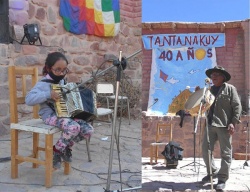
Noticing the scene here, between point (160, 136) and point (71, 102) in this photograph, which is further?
point (71, 102)

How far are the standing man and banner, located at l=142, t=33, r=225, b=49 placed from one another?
0.12 metres

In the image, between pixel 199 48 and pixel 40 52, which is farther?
pixel 40 52

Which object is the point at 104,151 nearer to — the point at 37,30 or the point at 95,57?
the point at 37,30

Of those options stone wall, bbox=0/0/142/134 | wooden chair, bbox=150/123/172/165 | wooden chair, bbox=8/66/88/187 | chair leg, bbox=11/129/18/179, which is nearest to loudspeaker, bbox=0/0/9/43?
stone wall, bbox=0/0/142/134

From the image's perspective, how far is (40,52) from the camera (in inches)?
151

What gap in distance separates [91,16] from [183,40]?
2754 millimetres

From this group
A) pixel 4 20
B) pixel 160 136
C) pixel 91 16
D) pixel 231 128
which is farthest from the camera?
pixel 91 16

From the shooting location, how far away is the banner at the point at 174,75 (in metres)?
1.76

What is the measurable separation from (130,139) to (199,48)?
1.88m

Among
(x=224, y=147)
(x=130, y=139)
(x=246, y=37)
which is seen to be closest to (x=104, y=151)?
(x=130, y=139)

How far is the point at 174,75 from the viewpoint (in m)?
1.79

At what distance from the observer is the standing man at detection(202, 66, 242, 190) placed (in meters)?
1.87

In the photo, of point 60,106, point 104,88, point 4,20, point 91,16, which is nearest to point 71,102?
point 60,106

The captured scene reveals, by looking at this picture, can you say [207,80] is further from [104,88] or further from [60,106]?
[104,88]
